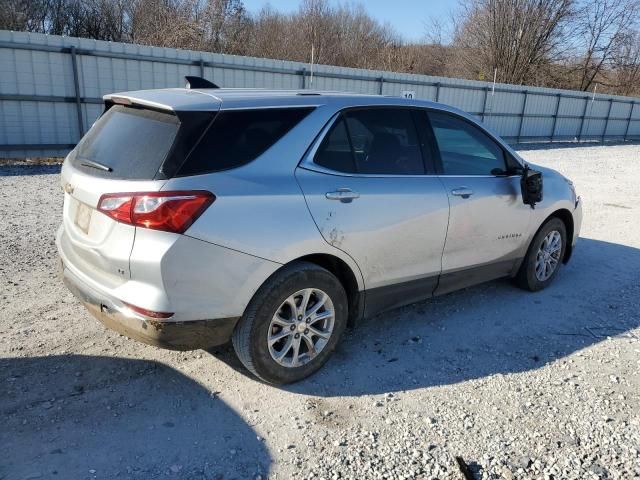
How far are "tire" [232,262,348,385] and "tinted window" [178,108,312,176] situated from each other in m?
0.72

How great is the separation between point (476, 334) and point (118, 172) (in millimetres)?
2930

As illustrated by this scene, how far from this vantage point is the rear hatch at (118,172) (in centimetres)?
279

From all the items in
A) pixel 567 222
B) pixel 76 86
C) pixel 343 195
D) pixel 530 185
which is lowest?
pixel 567 222

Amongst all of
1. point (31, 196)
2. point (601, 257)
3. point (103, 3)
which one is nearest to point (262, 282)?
point (601, 257)

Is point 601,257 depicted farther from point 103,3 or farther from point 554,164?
point 103,3

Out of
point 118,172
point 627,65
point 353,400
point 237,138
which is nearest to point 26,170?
point 118,172

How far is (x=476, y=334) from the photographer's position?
4.19 meters

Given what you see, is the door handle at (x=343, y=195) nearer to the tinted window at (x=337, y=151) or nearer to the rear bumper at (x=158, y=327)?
the tinted window at (x=337, y=151)

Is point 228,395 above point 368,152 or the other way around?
the other way around

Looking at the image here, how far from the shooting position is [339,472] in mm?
2623

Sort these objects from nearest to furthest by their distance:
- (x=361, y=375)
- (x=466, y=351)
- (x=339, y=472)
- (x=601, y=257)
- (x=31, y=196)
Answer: (x=339, y=472) < (x=361, y=375) < (x=466, y=351) < (x=601, y=257) < (x=31, y=196)

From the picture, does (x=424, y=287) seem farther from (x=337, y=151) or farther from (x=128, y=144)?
(x=128, y=144)

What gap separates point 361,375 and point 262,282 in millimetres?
1031

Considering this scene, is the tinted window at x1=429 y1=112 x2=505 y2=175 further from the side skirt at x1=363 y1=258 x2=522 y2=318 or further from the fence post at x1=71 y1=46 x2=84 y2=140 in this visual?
the fence post at x1=71 y1=46 x2=84 y2=140
